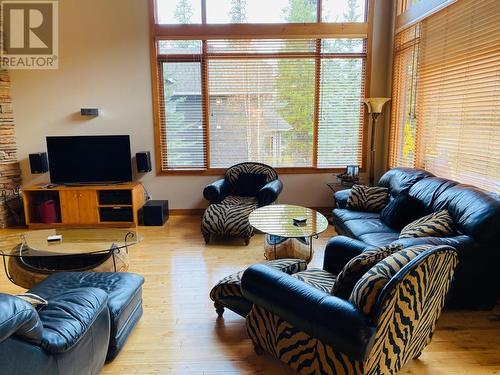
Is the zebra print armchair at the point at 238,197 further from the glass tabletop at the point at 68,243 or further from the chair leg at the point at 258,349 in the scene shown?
the chair leg at the point at 258,349

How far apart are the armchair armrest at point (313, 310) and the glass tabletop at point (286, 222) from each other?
43.8 inches

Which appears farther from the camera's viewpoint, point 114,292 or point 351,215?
point 351,215

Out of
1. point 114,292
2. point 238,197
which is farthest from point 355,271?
point 238,197

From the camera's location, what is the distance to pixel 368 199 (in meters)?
3.81

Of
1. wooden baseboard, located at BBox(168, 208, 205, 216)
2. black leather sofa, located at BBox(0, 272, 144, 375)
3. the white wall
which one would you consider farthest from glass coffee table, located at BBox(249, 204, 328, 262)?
the white wall

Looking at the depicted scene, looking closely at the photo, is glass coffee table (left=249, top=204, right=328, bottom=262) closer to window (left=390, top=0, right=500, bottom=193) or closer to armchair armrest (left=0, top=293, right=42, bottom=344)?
window (left=390, top=0, right=500, bottom=193)

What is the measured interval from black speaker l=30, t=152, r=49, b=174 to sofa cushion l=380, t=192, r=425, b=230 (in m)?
4.46

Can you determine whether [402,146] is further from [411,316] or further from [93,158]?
[93,158]

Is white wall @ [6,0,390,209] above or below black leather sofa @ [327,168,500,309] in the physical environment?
above

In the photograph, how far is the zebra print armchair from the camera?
13.0 ft

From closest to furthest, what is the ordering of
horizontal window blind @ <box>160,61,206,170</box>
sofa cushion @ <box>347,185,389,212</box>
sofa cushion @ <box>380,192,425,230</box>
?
sofa cushion @ <box>380,192,425,230</box>, sofa cushion @ <box>347,185,389,212</box>, horizontal window blind @ <box>160,61,206,170</box>

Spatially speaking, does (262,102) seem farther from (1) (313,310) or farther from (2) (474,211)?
(1) (313,310)

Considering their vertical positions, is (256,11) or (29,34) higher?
(256,11)

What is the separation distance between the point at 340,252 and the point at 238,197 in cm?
253
